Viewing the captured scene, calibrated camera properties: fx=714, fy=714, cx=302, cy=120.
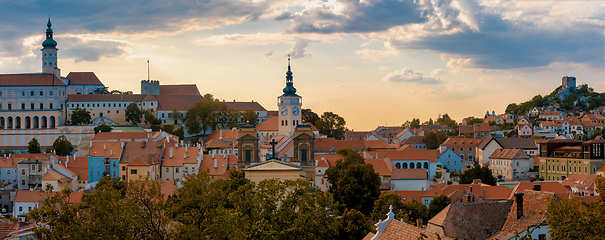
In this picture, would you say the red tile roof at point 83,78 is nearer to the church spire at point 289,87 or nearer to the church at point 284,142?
the church at point 284,142

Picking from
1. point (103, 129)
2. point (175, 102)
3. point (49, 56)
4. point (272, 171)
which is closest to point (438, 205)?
point (272, 171)

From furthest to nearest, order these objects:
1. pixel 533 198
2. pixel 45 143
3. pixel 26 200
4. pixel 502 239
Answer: pixel 45 143 → pixel 26 200 → pixel 533 198 → pixel 502 239

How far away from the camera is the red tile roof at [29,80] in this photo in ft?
353

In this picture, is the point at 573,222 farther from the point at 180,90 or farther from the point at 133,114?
the point at 180,90

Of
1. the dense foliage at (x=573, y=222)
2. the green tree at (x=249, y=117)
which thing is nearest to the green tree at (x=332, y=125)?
the green tree at (x=249, y=117)

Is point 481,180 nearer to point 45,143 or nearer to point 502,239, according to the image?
point 502,239

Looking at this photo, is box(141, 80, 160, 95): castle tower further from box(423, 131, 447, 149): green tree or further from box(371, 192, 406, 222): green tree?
box(371, 192, 406, 222): green tree

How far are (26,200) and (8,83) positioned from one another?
2077 inches

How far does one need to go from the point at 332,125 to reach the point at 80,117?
3785 cm

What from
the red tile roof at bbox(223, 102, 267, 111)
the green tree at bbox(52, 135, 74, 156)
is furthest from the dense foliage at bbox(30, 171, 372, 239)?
the red tile roof at bbox(223, 102, 267, 111)

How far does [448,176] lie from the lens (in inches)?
3088

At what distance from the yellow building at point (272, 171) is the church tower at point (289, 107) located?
124 feet

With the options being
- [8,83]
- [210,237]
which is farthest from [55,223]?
[8,83]

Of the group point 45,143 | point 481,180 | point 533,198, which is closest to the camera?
point 533,198
